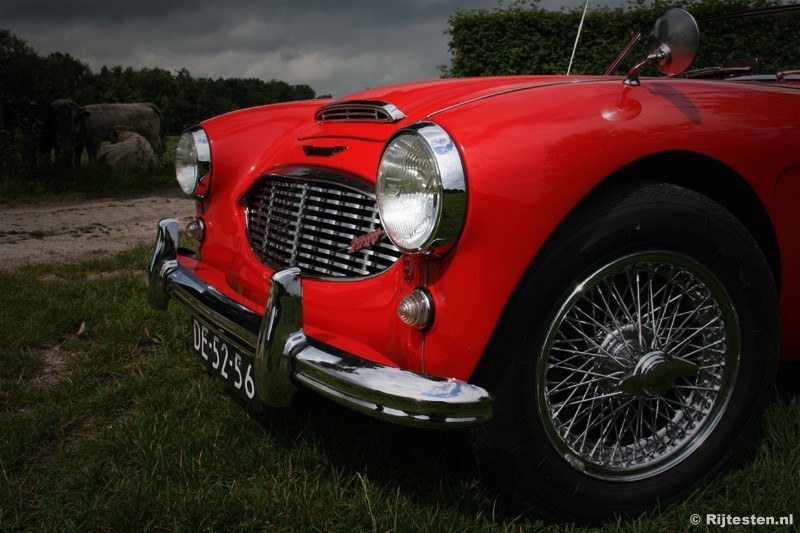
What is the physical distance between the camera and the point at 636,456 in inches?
68.1

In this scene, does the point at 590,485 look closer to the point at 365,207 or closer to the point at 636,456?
the point at 636,456

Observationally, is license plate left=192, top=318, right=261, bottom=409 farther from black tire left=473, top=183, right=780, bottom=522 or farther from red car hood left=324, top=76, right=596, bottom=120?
red car hood left=324, top=76, right=596, bottom=120

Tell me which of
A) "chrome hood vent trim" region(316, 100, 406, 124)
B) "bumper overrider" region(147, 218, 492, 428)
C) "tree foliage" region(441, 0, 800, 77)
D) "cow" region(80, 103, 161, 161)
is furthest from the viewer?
"cow" region(80, 103, 161, 161)

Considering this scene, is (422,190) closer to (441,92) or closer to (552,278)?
(552,278)

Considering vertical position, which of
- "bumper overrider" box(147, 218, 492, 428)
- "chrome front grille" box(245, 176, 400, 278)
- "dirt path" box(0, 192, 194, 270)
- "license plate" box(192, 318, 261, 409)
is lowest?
"dirt path" box(0, 192, 194, 270)

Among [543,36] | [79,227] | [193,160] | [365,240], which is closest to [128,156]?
[79,227]

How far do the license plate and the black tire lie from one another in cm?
66

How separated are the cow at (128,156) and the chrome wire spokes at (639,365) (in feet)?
31.3

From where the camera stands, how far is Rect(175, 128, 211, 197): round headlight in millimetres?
2441

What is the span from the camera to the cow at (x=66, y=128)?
10.1 meters

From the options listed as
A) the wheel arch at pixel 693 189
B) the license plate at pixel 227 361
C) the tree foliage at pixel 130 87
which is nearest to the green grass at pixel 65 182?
the tree foliage at pixel 130 87

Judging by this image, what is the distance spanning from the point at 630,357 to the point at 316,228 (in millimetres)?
912
